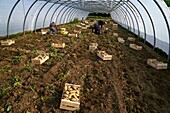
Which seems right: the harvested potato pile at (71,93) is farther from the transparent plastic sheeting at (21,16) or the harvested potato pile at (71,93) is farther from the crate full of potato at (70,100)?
the transparent plastic sheeting at (21,16)

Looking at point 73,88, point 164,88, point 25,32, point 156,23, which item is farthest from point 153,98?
point 25,32

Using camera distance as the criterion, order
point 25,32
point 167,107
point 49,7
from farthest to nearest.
→ point 49,7 < point 25,32 < point 167,107

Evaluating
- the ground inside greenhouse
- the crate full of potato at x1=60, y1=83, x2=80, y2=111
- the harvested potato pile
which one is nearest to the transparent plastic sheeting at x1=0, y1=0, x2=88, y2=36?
the ground inside greenhouse

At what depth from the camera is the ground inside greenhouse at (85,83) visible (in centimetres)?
423

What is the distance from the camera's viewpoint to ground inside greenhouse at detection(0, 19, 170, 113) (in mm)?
4230

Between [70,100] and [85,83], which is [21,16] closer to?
[85,83]

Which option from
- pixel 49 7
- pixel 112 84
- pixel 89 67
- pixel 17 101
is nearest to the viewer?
pixel 17 101

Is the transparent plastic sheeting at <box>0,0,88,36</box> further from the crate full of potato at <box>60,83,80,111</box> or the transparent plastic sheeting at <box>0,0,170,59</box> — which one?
the crate full of potato at <box>60,83,80,111</box>

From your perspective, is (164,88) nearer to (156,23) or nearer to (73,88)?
(73,88)

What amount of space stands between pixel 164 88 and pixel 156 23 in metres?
5.20

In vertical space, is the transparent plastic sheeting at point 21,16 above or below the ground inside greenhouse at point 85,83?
above

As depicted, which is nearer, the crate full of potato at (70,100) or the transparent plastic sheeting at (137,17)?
the crate full of potato at (70,100)

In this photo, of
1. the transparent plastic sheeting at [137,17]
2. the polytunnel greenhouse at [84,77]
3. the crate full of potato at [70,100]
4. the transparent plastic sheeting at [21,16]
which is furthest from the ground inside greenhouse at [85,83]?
the transparent plastic sheeting at [21,16]

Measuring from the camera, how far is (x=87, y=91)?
491 cm
